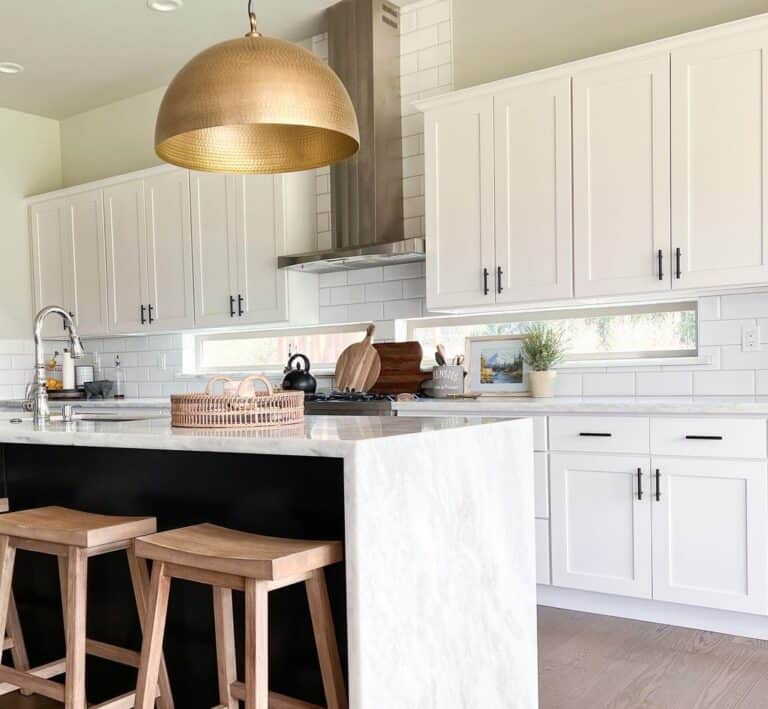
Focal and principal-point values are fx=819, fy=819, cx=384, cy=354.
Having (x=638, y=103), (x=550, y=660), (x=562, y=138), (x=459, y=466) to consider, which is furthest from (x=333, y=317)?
(x=459, y=466)

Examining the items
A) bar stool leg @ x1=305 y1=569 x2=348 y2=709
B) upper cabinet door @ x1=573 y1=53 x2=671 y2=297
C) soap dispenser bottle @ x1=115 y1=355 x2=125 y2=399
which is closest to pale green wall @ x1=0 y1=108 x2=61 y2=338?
soap dispenser bottle @ x1=115 y1=355 x2=125 y2=399

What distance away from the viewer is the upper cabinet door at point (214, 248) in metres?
4.89

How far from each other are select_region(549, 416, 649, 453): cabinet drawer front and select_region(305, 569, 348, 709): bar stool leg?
177 cm

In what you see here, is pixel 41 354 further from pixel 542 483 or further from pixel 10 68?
pixel 10 68

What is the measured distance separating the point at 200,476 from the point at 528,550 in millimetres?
972

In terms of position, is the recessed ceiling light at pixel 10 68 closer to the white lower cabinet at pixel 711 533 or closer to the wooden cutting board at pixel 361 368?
the wooden cutting board at pixel 361 368

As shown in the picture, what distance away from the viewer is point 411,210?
456 centimetres

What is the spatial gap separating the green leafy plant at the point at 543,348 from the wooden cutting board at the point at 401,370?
586 millimetres

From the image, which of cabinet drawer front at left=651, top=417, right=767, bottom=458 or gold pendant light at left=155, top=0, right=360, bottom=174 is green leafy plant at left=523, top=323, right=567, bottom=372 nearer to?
cabinet drawer front at left=651, top=417, right=767, bottom=458

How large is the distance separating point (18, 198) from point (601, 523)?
4.82 meters

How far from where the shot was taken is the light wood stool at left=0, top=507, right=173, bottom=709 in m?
2.12

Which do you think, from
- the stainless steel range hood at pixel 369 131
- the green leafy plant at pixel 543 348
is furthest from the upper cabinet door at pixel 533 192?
the stainless steel range hood at pixel 369 131

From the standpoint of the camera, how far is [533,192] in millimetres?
3783

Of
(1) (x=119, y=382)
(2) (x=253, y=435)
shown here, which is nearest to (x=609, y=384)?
(2) (x=253, y=435)
